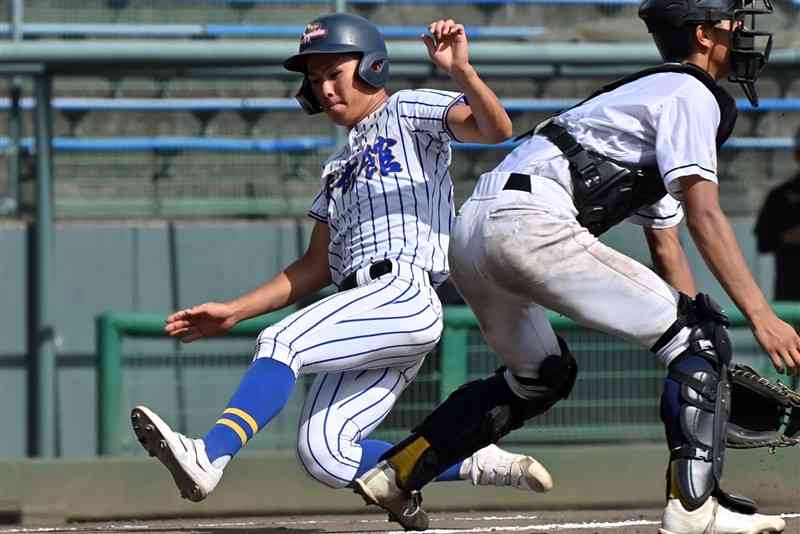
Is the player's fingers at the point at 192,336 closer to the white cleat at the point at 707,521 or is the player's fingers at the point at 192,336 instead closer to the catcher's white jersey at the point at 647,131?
the catcher's white jersey at the point at 647,131

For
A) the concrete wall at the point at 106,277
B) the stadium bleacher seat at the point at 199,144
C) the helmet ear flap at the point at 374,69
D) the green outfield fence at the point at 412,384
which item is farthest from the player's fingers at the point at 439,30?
the stadium bleacher seat at the point at 199,144

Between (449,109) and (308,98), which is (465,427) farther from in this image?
(308,98)

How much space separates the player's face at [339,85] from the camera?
4.87 meters

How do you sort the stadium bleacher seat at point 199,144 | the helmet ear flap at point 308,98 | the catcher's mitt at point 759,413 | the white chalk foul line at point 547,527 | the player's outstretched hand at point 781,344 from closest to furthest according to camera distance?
the player's outstretched hand at point 781,344, the catcher's mitt at point 759,413, the helmet ear flap at point 308,98, the white chalk foul line at point 547,527, the stadium bleacher seat at point 199,144

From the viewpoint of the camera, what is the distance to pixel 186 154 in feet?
27.0

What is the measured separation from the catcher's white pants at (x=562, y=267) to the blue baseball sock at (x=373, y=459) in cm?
78

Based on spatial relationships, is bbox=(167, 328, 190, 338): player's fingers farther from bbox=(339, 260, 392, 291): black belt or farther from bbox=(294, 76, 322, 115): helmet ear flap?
bbox=(294, 76, 322, 115): helmet ear flap

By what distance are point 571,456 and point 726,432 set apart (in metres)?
2.69

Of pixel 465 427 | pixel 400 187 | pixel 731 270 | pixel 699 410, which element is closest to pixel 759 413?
pixel 699 410

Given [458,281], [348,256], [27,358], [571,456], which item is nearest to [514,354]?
[458,281]

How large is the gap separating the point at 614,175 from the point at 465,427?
937 millimetres

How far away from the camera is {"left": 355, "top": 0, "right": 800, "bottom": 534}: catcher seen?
407 cm

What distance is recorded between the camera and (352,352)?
4535 mm

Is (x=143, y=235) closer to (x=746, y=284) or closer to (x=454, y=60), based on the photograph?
(x=454, y=60)
